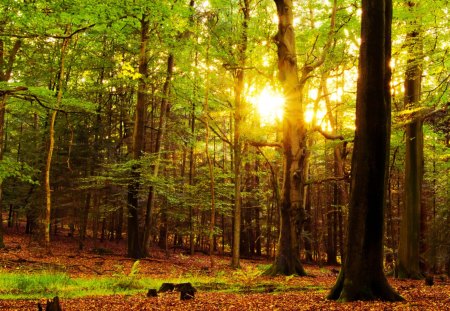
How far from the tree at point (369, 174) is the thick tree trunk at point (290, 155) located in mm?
5830

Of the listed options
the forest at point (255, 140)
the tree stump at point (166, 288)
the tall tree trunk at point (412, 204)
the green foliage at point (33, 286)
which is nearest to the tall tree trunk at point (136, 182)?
the forest at point (255, 140)

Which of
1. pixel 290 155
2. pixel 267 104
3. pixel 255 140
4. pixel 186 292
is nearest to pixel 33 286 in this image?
pixel 186 292

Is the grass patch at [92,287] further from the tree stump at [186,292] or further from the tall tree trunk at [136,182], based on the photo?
the tall tree trunk at [136,182]

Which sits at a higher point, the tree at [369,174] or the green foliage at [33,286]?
the tree at [369,174]

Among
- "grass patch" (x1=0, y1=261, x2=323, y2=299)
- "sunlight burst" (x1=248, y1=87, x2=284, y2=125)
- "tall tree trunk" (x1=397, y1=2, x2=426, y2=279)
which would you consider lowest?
"grass patch" (x1=0, y1=261, x2=323, y2=299)

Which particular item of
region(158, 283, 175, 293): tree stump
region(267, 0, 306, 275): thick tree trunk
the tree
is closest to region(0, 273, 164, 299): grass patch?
region(158, 283, 175, 293): tree stump

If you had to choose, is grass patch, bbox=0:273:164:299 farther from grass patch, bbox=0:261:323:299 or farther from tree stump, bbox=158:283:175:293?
tree stump, bbox=158:283:175:293

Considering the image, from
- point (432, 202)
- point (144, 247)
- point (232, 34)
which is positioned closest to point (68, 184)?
point (144, 247)

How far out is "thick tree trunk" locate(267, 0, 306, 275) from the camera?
13.1m

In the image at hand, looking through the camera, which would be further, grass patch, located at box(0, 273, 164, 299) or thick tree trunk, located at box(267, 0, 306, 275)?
thick tree trunk, located at box(267, 0, 306, 275)

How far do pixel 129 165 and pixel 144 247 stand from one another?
469 centimetres

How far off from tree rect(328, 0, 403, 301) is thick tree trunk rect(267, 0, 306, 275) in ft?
19.1

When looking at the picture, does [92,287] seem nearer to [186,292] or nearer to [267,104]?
[186,292]

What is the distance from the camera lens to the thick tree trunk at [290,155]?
1315 centimetres
